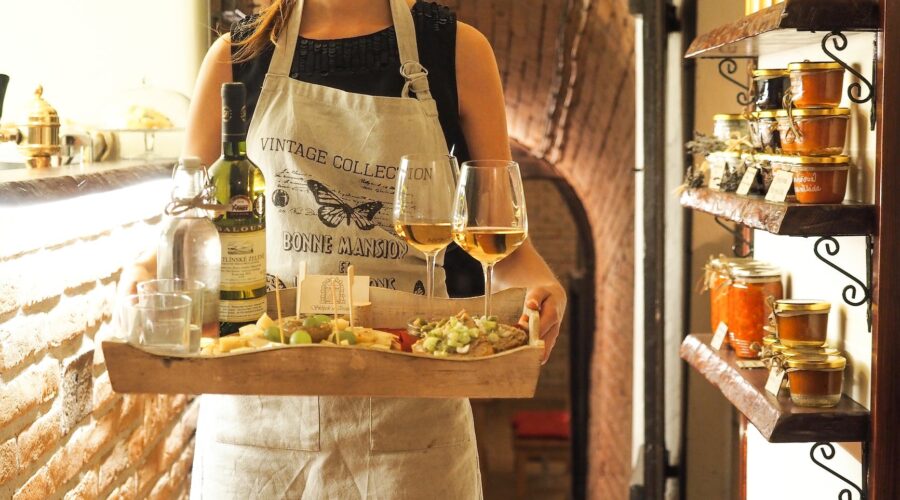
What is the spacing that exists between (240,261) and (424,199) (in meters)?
0.24

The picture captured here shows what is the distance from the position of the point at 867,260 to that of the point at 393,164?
2.68ft

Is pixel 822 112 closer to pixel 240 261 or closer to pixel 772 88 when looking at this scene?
pixel 772 88

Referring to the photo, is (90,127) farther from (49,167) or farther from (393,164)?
(393,164)

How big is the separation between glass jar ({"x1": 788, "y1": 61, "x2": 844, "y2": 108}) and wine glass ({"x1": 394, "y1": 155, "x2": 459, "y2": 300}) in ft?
2.77

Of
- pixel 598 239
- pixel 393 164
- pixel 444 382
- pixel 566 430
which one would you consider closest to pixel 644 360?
pixel 598 239

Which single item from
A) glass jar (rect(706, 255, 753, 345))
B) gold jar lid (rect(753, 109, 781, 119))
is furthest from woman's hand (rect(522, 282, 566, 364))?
glass jar (rect(706, 255, 753, 345))

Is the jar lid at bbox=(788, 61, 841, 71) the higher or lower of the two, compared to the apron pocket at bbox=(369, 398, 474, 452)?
higher

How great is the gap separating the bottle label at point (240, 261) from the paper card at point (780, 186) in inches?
38.6

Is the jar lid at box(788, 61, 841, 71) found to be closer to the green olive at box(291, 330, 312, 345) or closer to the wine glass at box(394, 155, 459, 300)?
the wine glass at box(394, 155, 459, 300)

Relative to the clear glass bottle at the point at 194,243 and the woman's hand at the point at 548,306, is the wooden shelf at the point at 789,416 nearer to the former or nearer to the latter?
the woman's hand at the point at 548,306

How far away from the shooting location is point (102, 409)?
2.29 meters

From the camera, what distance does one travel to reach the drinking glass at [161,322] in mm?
1098

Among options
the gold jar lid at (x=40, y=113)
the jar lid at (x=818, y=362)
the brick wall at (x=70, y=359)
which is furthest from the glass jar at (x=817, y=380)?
the gold jar lid at (x=40, y=113)

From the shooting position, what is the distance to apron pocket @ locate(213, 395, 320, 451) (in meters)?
1.52
